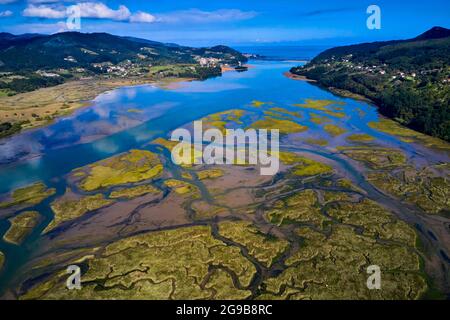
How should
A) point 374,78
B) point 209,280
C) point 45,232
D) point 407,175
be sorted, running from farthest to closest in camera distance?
point 374,78, point 407,175, point 45,232, point 209,280

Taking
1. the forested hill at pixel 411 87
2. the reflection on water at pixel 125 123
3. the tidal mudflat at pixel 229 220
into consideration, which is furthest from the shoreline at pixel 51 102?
the forested hill at pixel 411 87

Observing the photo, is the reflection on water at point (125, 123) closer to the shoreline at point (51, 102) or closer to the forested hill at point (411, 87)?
the shoreline at point (51, 102)

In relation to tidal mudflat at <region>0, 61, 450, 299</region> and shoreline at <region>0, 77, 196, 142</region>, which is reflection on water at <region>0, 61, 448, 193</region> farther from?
shoreline at <region>0, 77, 196, 142</region>

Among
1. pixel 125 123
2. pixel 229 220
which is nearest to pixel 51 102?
pixel 125 123

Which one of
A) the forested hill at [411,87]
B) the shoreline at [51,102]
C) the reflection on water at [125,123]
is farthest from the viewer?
the shoreline at [51,102]

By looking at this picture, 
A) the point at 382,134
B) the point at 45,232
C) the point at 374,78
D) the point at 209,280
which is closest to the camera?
the point at 209,280

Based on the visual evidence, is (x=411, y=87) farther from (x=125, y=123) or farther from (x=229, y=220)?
(x=229, y=220)
